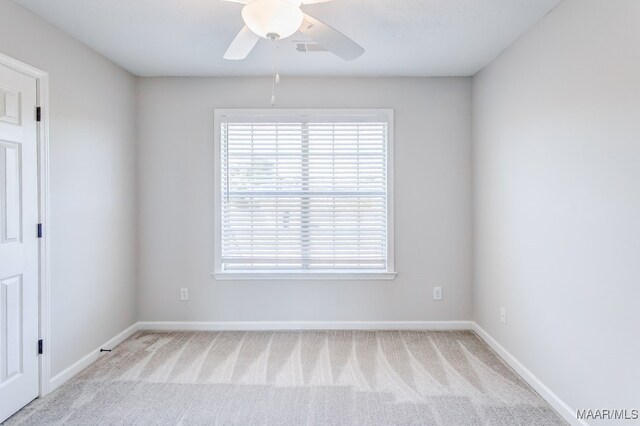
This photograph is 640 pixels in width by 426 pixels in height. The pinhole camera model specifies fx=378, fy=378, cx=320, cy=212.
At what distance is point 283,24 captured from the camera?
70.0 inches

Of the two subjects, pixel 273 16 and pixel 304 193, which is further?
pixel 304 193

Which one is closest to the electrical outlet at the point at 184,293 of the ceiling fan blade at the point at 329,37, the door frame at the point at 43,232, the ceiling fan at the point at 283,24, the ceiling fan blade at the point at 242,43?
the door frame at the point at 43,232

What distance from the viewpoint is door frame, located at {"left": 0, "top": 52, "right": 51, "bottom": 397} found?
2.54 metres

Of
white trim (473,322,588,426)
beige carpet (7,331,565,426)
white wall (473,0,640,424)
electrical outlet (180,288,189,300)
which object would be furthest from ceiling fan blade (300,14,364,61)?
electrical outlet (180,288,189,300)

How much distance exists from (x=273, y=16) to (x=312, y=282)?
2666 millimetres

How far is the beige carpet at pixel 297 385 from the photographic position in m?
2.33

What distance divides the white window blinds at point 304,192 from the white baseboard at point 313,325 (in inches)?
21.5

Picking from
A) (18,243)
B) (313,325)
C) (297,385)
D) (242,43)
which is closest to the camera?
(242,43)

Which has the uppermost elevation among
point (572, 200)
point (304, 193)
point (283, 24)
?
point (283, 24)

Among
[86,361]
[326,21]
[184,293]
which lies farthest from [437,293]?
[86,361]

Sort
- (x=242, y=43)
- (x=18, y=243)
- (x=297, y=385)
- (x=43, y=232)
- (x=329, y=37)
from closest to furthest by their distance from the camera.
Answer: (x=329, y=37) < (x=242, y=43) < (x=18, y=243) < (x=43, y=232) < (x=297, y=385)

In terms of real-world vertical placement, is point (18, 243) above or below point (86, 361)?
above

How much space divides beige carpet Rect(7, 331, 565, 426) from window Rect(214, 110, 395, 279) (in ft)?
2.49

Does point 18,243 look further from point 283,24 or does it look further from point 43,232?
point 283,24
